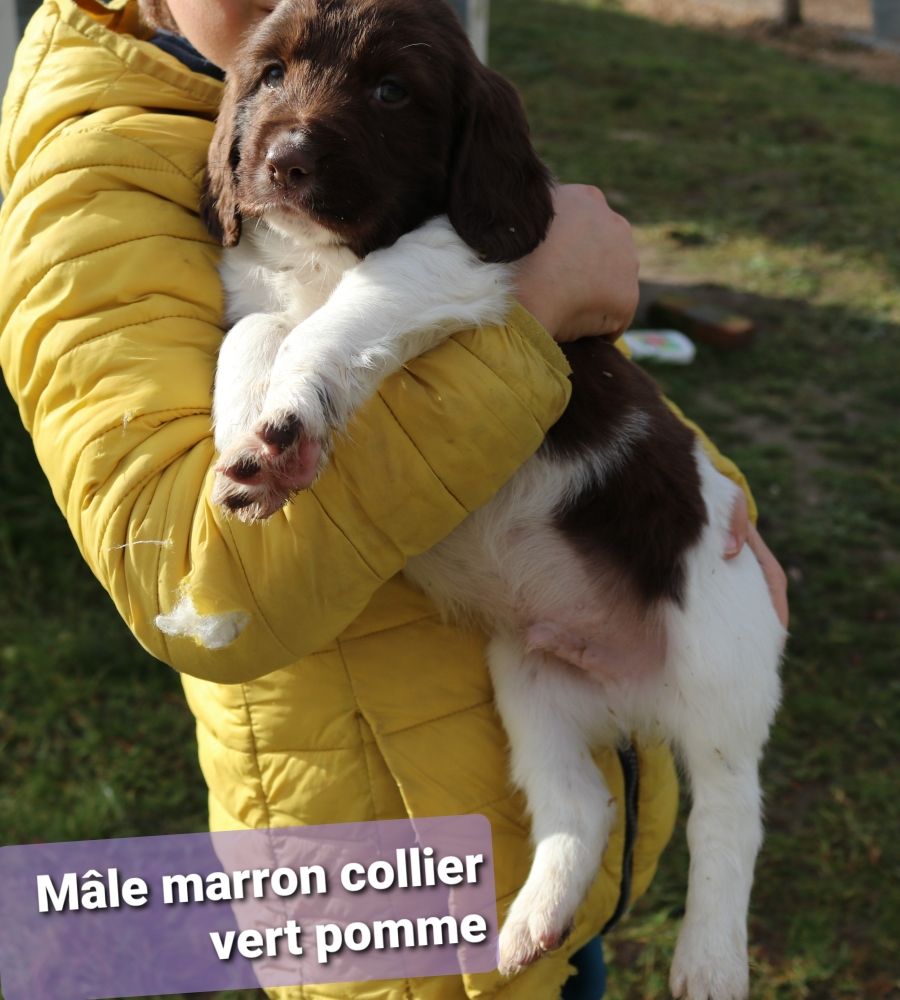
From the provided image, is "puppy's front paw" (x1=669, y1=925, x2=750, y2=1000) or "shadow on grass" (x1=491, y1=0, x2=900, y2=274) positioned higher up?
"puppy's front paw" (x1=669, y1=925, x2=750, y2=1000)

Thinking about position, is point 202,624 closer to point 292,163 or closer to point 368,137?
point 292,163

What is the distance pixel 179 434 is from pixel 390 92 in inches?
24.7

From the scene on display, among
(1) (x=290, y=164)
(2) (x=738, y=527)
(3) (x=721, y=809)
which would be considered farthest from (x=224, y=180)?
(3) (x=721, y=809)

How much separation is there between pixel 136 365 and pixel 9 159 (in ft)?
1.61

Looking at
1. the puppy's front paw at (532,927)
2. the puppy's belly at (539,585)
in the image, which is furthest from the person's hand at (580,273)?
the puppy's front paw at (532,927)

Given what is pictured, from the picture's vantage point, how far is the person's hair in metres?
2.07

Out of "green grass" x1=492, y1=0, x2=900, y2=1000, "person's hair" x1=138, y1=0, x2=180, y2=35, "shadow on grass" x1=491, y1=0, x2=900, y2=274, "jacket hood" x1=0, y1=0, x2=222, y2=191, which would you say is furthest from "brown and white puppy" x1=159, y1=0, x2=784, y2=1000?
"shadow on grass" x1=491, y1=0, x2=900, y2=274

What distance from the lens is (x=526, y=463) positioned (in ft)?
6.68

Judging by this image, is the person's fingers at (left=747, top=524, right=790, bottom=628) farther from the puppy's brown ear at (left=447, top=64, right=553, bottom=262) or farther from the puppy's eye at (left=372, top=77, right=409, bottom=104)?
the puppy's eye at (left=372, top=77, right=409, bottom=104)

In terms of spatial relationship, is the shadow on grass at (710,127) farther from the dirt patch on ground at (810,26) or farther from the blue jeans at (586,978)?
the blue jeans at (586,978)

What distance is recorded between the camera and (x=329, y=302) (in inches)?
70.5

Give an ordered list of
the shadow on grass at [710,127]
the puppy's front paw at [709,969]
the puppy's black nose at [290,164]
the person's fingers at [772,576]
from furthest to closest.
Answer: the shadow on grass at [710,127], the person's fingers at [772,576], the puppy's front paw at [709,969], the puppy's black nose at [290,164]

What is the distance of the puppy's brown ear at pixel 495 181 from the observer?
6.11 ft

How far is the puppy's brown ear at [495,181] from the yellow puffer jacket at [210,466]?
206 millimetres
